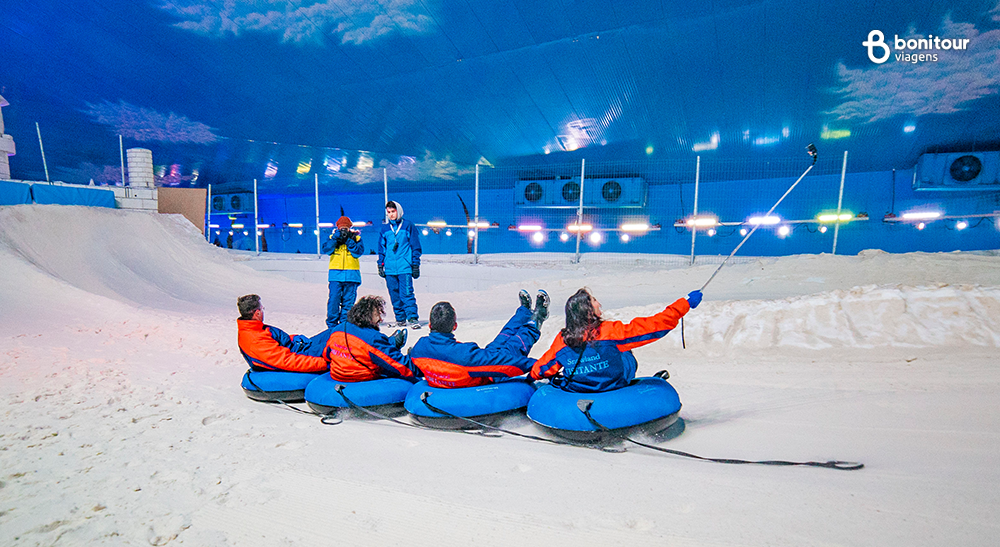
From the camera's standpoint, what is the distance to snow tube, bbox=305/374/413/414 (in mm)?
3234

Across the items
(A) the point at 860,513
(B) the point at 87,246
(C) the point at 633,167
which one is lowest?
(A) the point at 860,513

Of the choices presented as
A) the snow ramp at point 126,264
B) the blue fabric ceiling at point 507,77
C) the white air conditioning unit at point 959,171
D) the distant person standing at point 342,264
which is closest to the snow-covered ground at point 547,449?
the distant person standing at point 342,264

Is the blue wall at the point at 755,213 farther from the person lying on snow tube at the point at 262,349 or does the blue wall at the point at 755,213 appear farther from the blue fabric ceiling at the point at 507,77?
the person lying on snow tube at the point at 262,349

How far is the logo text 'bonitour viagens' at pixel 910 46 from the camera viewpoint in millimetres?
7820

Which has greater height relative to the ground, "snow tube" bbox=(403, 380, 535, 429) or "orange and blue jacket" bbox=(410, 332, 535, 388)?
"orange and blue jacket" bbox=(410, 332, 535, 388)

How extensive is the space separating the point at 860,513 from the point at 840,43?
31.0ft

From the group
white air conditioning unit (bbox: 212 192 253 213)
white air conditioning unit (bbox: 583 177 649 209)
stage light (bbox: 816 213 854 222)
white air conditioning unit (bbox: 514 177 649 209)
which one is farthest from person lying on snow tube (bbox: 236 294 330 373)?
white air conditioning unit (bbox: 212 192 253 213)

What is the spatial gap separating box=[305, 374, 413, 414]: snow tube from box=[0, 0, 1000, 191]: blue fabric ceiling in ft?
25.4

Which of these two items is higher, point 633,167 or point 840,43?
point 840,43

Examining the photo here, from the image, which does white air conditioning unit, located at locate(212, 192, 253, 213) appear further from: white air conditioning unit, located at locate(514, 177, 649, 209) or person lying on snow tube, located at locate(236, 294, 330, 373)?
person lying on snow tube, located at locate(236, 294, 330, 373)

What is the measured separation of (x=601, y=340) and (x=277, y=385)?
262 cm

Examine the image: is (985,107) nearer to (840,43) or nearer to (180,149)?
(840,43)

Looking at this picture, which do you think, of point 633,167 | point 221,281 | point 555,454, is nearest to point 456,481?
point 555,454

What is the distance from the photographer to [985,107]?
365 inches
